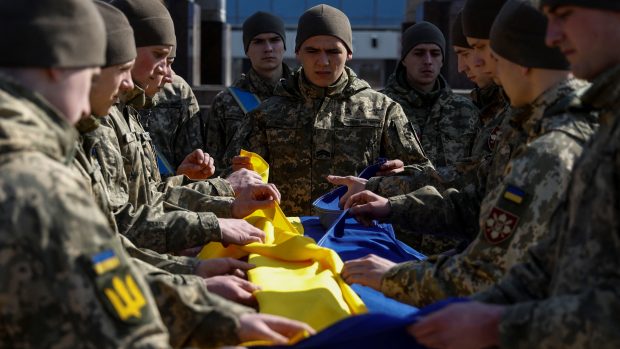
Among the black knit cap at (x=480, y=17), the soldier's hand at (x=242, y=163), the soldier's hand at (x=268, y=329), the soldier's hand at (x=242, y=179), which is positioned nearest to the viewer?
the soldier's hand at (x=268, y=329)

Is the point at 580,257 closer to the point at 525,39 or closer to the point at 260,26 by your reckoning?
A: the point at 525,39

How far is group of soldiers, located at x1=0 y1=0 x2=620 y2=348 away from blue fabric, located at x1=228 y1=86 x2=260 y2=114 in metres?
1.53

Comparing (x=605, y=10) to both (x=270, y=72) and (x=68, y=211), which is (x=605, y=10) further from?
(x=270, y=72)

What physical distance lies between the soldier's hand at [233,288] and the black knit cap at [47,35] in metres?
1.17

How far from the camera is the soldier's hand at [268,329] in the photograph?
8.79 ft

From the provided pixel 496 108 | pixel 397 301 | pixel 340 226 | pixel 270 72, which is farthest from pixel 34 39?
pixel 270 72

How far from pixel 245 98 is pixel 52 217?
19.5ft

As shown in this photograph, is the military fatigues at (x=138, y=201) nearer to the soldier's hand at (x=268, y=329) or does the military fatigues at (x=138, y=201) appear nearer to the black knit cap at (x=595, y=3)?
the soldier's hand at (x=268, y=329)

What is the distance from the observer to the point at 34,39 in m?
2.20

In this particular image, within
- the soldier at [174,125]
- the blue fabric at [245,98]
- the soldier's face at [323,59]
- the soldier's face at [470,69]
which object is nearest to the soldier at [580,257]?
the soldier's face at [470,69]

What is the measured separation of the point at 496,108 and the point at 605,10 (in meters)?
3.22

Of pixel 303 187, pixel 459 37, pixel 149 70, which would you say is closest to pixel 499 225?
pixel 149 70

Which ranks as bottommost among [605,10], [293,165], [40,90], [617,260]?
[293,165]

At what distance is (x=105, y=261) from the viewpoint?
7.05 ft
